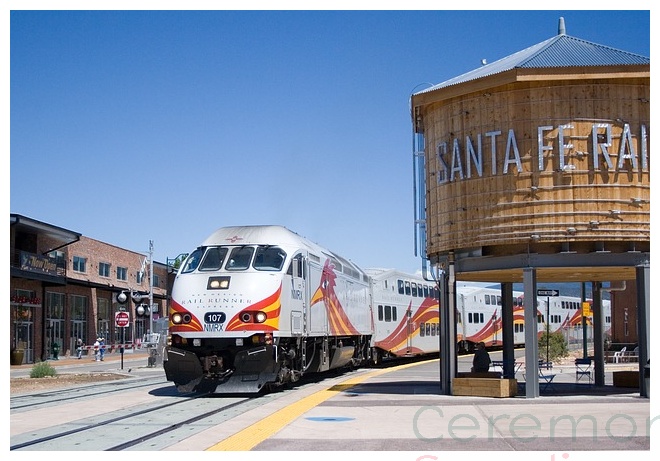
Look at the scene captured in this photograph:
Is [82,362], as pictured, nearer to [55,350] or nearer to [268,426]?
[55,350]

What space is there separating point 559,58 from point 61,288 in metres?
42.2

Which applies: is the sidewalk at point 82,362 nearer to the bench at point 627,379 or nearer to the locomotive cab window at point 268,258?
the locomotive cab window at point 268,258

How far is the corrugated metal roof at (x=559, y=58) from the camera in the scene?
19.2 meters

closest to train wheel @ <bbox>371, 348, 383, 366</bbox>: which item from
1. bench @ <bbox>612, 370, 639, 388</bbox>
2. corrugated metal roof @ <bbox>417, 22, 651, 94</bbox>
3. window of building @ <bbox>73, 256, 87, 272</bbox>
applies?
bench @ <bbox>612, 370, 639, 388</bbox>

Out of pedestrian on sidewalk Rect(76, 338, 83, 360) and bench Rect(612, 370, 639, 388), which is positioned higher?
bench Rect(612, 370, 639, 388)

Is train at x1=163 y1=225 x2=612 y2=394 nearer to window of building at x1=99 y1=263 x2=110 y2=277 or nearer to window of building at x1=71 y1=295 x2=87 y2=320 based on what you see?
window of building at x1=71 y1=295 x2=87 y2=320

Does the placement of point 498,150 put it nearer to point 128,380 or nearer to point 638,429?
point 638,429

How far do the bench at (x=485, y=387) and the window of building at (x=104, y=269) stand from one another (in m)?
47.0

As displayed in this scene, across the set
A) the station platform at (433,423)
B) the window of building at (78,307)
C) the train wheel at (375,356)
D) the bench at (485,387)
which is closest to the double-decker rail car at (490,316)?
Answer: the train wheel at (375,356)

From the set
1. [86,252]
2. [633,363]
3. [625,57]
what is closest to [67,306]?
[86,252]

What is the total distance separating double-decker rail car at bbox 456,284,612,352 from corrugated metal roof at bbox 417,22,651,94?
71.5 feet

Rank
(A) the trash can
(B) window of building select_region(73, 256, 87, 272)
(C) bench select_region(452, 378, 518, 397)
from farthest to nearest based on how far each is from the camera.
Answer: (B) window of building select_region(73, 256, 87, 272), (A) the trash can, (C) bench select_region(452, 378, 518, 397)

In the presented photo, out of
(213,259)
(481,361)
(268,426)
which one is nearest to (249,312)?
(213,259)

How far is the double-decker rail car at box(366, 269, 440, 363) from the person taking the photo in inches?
1425
